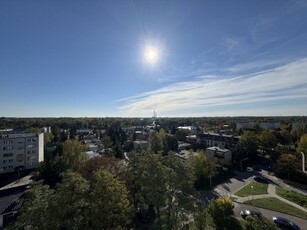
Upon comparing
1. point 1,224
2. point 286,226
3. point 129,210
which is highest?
point 129,210

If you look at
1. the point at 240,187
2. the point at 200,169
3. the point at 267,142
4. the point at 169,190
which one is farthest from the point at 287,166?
the point at 169,190

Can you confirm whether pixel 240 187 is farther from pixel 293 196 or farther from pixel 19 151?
pixel 19 151

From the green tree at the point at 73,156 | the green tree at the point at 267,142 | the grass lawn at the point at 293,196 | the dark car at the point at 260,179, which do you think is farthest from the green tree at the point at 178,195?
the green tree at the point at 267,142

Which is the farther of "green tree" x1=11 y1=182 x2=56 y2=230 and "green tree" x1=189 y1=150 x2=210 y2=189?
"green tree" x1=189 y1=150 x2=210 y2=189

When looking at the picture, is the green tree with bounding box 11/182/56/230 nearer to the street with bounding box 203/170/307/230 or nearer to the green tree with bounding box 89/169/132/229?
the green tree with bounding box 89/169/132/229

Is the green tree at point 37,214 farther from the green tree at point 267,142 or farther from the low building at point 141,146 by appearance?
the green tree at point 267,142

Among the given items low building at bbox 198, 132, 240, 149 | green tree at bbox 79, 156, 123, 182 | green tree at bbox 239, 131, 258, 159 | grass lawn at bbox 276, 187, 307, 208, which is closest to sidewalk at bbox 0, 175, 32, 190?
green tree at bbox 79, 156, 123, 182

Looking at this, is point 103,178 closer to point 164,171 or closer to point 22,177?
point 164,171

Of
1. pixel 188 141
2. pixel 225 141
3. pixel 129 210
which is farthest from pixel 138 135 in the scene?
pixel 129 210
